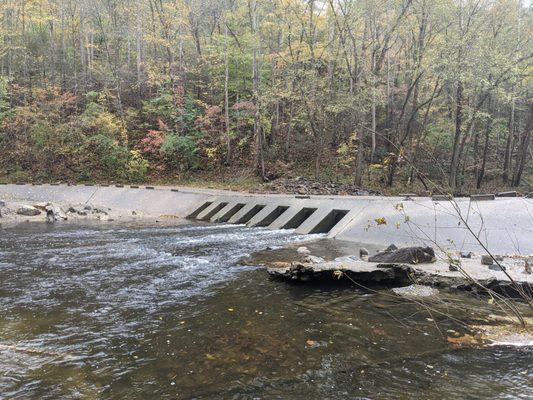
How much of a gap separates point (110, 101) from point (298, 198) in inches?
838

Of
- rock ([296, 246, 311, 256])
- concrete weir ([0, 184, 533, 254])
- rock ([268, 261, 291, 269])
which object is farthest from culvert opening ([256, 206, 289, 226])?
rock ([268, 261, 291, 269])

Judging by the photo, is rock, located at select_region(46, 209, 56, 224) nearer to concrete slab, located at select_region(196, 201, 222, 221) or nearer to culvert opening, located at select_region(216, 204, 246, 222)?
concrete slab, located at select_region(196, 201, 222, 221)

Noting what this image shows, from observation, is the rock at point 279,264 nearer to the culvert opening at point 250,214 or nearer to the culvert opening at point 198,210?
the culvert opening at point 250,214

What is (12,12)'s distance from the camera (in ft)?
112

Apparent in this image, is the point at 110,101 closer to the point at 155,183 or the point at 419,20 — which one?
the point at 155,183

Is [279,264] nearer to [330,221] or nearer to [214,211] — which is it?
[330,221]

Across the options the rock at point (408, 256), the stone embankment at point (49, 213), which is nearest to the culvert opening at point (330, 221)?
the rock at point (408, 256)

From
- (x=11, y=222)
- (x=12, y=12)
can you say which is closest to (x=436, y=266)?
(x=11, y=222)

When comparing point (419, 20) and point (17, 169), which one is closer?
point (419, 20)

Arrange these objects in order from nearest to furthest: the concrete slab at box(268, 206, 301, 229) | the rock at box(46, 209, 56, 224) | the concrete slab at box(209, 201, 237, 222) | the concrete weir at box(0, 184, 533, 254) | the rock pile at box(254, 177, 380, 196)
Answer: the concrete weir at box(0, 184, 533, 254)
the concrete slab at box(268, 206, 301, 229)
the concrete slab at box(209, 201, 237, 222)
the rock at box(46, 209, 56, 224)
the rock pile at box(254, 177, 380, 196)

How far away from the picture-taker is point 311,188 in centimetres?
2039

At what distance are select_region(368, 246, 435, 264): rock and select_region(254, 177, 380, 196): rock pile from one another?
1120 cm

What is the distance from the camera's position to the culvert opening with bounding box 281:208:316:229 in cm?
1427

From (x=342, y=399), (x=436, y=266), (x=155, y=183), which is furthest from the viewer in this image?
(x=155, y=183)
